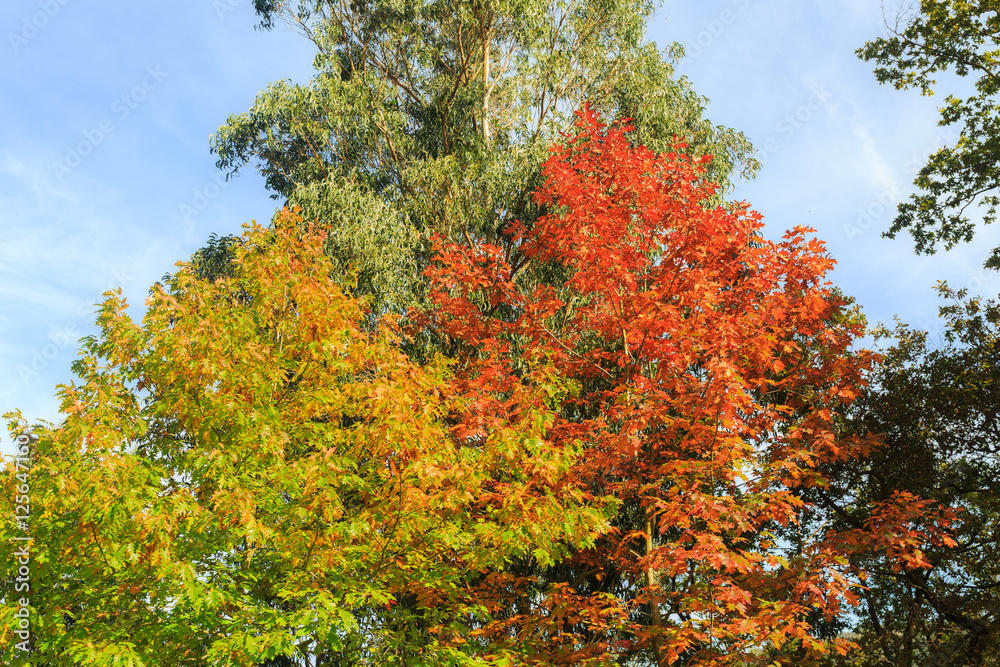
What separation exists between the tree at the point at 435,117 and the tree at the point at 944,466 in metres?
5.39

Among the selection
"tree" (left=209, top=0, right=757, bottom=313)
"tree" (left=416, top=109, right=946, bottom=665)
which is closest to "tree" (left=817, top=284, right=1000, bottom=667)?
"tree" (left=416, top=109, right=946, bottom=665)

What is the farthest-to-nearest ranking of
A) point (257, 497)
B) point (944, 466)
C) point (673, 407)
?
point (944, 466), point (673, 407), point (257, 497)

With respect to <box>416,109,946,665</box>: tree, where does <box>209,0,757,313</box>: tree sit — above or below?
above

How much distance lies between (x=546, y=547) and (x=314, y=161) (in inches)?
379

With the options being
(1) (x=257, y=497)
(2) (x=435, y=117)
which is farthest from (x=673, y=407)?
(2) (x=435, y=117)

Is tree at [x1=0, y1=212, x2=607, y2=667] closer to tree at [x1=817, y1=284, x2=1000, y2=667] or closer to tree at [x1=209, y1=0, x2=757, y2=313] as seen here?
tree at [x1=209, y1=0, x2=757, y2=313]

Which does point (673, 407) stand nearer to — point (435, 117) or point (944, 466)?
point (944, 466)

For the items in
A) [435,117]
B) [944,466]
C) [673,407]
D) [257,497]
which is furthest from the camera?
[435,117]

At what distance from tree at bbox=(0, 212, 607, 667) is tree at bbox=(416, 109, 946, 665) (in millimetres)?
810

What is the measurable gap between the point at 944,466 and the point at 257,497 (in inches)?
486

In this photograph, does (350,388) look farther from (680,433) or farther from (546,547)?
(680,433)

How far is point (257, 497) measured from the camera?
21.1ft

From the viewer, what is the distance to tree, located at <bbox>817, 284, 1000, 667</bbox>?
1195 cm

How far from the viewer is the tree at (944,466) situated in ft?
39.2
